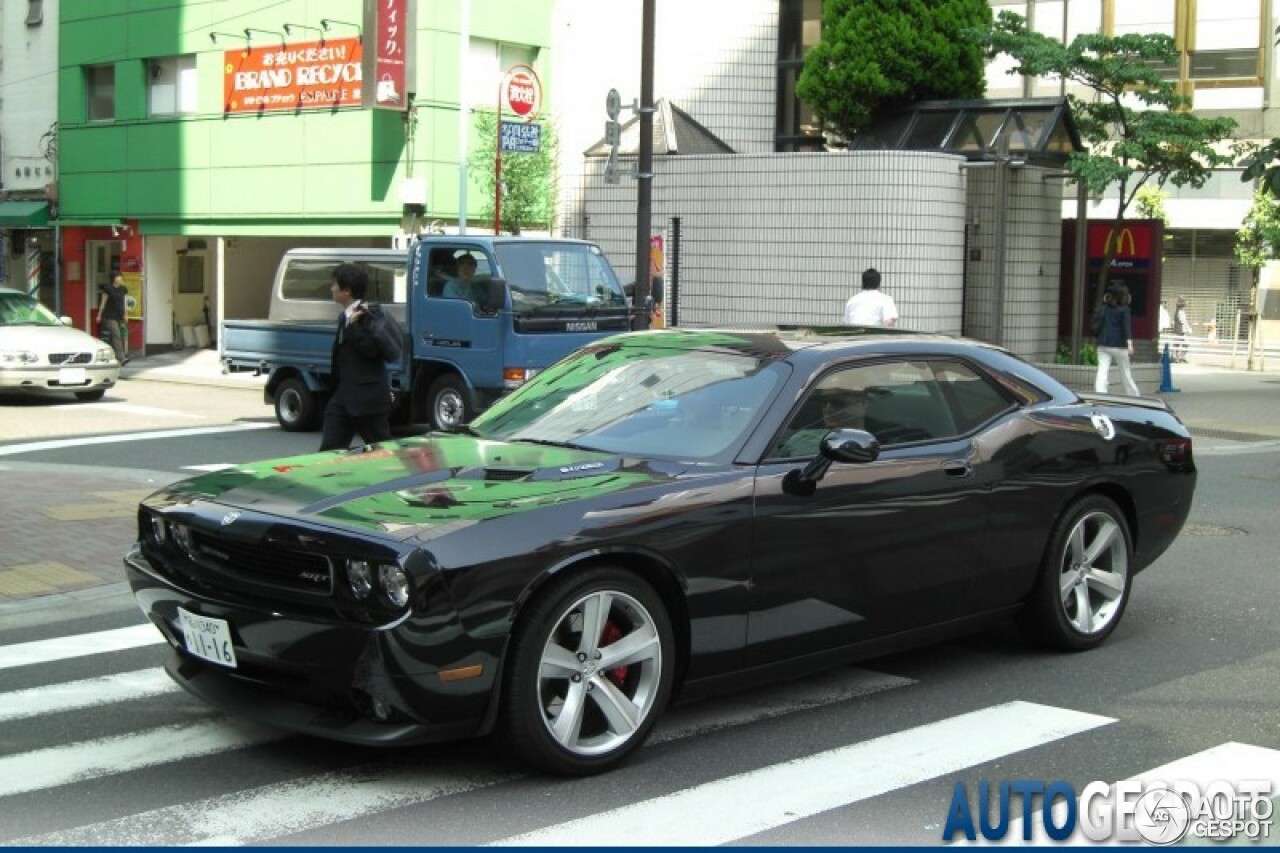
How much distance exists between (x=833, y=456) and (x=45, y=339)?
17.8 metres

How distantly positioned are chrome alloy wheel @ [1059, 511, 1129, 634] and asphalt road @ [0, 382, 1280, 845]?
0.20m

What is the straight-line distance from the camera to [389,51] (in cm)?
2689

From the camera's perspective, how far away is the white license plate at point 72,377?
69.9 ft

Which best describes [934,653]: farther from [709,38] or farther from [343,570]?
[709,38]

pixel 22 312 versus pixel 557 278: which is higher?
pixel 557 278

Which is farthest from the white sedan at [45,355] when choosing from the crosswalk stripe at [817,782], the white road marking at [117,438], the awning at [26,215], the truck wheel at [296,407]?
the crosswalk stripe at [817,782]

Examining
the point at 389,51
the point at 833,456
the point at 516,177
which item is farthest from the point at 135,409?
the point at 833,456

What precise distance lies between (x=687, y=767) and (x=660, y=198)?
62.4 ft

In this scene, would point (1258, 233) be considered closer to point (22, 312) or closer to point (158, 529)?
point (22, 312)

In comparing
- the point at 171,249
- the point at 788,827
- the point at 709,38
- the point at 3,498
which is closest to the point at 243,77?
the point at 171,249

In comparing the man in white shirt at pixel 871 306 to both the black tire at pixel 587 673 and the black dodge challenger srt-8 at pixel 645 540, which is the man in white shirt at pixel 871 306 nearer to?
the black dodge challenger srt-8 at pixel 645 540

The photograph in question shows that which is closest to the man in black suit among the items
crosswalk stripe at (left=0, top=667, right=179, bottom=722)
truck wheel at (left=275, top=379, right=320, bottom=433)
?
crosswalk stripe at (left=0, top=667, right=179, bottom=722)

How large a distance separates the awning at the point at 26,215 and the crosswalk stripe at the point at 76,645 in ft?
94.5

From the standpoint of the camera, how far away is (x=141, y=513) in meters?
6.04
